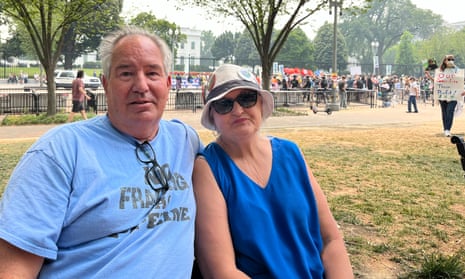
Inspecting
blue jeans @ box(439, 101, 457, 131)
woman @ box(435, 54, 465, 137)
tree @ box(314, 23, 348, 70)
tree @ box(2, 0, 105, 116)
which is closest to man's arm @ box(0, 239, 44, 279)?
woman @ box(435, 54, 465, 137)

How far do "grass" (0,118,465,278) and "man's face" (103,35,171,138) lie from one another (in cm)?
202

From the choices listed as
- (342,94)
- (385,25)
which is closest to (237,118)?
(342,94)

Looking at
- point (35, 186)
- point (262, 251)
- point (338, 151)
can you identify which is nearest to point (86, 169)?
point (35, 186)

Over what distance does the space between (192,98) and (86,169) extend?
18888 mm

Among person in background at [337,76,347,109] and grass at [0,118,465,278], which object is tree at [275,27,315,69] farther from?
grass at [0,118,465,278]

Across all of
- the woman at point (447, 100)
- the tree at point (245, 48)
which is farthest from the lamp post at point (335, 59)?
the tree at point (245, 48)

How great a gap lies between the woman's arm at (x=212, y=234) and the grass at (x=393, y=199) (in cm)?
162

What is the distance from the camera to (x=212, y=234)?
1.91m

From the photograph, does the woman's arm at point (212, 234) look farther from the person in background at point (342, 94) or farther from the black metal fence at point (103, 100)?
the person in background at point (342, 94)

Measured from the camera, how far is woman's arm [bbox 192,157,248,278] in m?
1.88

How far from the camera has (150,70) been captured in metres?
1.99

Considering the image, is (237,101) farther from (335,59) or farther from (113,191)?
(335,59)

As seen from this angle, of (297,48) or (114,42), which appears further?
(297,48)

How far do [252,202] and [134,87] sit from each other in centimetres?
70
